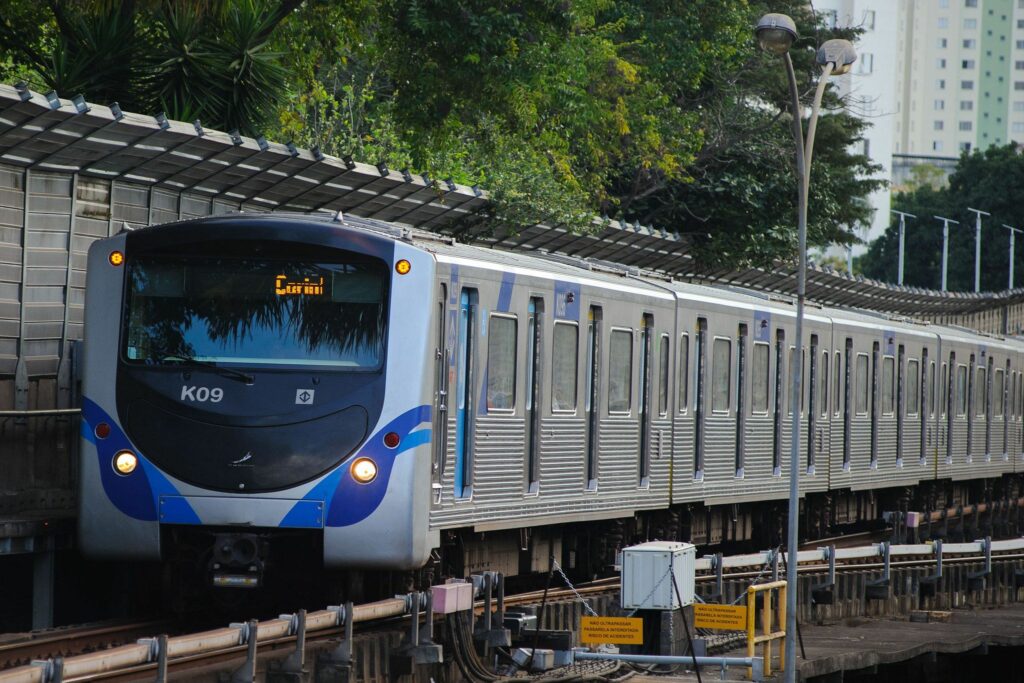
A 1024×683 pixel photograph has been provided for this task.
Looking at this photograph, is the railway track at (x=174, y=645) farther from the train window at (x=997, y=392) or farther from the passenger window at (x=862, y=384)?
the train window at (x=997, y=392)

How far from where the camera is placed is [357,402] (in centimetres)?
1294

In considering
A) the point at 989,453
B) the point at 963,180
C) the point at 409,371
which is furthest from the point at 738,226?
the point at 963,180

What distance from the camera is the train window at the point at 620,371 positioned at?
18000 millimetres

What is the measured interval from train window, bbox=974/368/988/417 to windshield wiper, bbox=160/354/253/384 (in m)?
24.3

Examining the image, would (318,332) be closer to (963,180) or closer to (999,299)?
(999,299)

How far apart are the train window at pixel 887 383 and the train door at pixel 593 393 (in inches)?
467

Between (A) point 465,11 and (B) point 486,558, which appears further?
(A) point 465,11

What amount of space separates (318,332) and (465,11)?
575 inches

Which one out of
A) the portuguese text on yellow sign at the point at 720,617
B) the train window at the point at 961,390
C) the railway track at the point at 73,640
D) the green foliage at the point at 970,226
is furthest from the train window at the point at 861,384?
the green foliage at the point at 970,226

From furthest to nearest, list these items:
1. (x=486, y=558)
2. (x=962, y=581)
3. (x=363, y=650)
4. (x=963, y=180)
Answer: (x=963, y=180)
(x=962, y=581)
(x=486, y=558)
(x=363, y=650)

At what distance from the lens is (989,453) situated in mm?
36625

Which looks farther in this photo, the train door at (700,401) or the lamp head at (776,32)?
the train door at (700,401)

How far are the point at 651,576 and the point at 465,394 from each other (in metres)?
1.96

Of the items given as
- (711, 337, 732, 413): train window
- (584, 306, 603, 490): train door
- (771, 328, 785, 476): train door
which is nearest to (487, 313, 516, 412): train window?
(584, 306, 603, 490): train door
